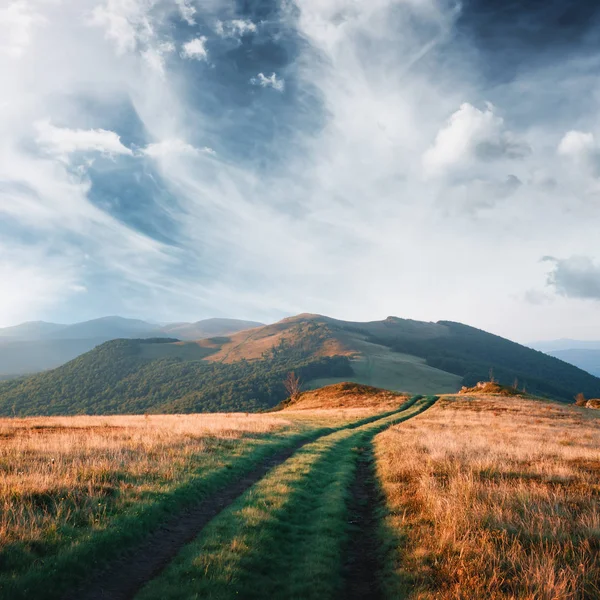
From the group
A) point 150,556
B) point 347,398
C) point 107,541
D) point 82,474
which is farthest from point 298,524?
point 347,398

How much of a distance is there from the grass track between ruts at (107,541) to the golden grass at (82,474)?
0.41 metres

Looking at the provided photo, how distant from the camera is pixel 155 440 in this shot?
1844 centimetres

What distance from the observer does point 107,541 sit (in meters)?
8.03

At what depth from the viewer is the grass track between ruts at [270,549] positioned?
691 cm

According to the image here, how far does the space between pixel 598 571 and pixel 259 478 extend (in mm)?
10820

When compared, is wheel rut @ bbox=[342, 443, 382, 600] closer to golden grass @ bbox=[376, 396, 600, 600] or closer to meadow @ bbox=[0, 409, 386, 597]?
golden grass @ bbox=[376, 396, 600, 600]

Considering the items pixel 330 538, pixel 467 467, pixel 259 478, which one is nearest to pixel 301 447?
pixel 259 478

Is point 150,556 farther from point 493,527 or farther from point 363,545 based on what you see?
point 493,527

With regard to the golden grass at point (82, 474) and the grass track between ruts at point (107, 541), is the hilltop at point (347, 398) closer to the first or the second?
the golden grass at point (82, 474)

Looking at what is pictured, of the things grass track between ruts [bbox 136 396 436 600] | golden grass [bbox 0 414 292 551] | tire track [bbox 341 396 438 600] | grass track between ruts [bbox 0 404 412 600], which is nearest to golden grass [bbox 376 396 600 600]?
tire track [bbox 341 396 438 600]

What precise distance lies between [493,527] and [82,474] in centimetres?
1166

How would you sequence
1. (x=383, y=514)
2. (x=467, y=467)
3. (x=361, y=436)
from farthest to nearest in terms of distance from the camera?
1. (x=361, y=436)
2. (x=467, y=467)
3. (x=383, y=514)

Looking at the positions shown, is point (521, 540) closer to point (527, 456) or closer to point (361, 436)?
point (527, 456)

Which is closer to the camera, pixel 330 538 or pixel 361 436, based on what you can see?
pixel 330 538
